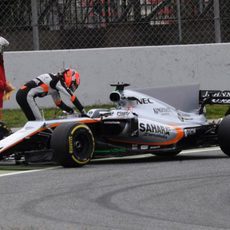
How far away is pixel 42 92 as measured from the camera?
1276 cm

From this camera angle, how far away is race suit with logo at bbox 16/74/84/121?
12.5 metres

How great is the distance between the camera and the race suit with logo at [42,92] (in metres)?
12.5

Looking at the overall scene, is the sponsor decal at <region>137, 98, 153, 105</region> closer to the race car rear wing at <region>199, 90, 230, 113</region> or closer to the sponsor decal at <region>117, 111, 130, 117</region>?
the sponsor decal at <region>117, 111, 130, 117</region>

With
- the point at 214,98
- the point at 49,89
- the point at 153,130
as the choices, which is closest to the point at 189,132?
the point at 153,130

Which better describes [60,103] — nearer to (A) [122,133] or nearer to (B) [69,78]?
(B) [69,78]

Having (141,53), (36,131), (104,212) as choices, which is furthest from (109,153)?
(141,53)

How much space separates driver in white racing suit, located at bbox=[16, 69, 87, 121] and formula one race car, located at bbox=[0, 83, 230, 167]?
693 mm

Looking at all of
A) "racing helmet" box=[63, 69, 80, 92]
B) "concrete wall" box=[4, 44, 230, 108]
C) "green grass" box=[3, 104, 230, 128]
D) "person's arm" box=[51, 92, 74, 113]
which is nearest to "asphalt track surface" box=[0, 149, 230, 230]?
"person's arm" box=[51, 92, 74, 113]

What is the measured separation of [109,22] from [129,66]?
90 cm

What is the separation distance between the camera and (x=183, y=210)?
25.6 ft

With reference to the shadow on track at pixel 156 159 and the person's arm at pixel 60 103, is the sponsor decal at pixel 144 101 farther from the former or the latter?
the person's arm at pixel 60 103

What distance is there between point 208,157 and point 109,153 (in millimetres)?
1298

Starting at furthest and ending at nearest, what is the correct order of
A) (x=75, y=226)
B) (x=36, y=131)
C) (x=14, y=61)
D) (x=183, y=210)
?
(x=14, y=61), (x=36, y=131), (x=183, y=210), (x=75, y=226)

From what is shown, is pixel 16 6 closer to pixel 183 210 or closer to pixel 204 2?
pixel 204 2
